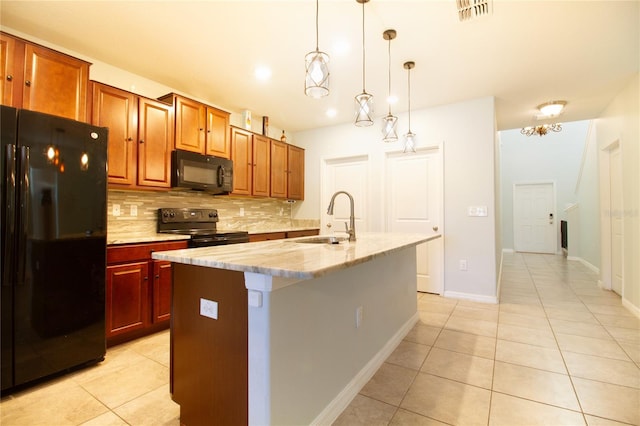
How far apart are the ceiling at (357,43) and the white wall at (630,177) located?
0.22m

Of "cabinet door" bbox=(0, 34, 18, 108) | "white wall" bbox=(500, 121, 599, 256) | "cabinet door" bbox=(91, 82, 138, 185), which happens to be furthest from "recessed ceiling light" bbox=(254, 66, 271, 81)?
"white wall" bbox=(500, 121, 599, 256)

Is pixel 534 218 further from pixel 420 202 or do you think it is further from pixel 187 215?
pixel 187 215

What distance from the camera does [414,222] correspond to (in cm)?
422

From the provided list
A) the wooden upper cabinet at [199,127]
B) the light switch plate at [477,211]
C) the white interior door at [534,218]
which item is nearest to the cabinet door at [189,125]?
the wooden upper cabinet at [199,127]

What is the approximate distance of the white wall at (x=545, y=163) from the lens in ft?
24.6

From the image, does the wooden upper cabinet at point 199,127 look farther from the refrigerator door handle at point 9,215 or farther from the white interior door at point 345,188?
the white interior door at point 345,188

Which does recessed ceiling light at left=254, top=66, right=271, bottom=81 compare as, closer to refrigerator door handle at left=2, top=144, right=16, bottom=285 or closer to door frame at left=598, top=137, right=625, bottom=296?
refrigerator door handle at left=2, top=144, right=16, bottom=285

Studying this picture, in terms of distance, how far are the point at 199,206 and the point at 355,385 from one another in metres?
2.80

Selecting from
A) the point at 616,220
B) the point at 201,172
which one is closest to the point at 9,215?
the point at 201,172

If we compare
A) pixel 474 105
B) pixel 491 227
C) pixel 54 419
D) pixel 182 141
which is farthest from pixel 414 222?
pixel 54 419

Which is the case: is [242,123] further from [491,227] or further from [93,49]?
[491,227]

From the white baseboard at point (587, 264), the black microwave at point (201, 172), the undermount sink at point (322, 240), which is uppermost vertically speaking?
the black microwave at point (201, 172)

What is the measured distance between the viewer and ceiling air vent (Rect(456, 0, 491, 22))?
6.64 ft

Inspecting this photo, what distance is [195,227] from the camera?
355 centimetres
